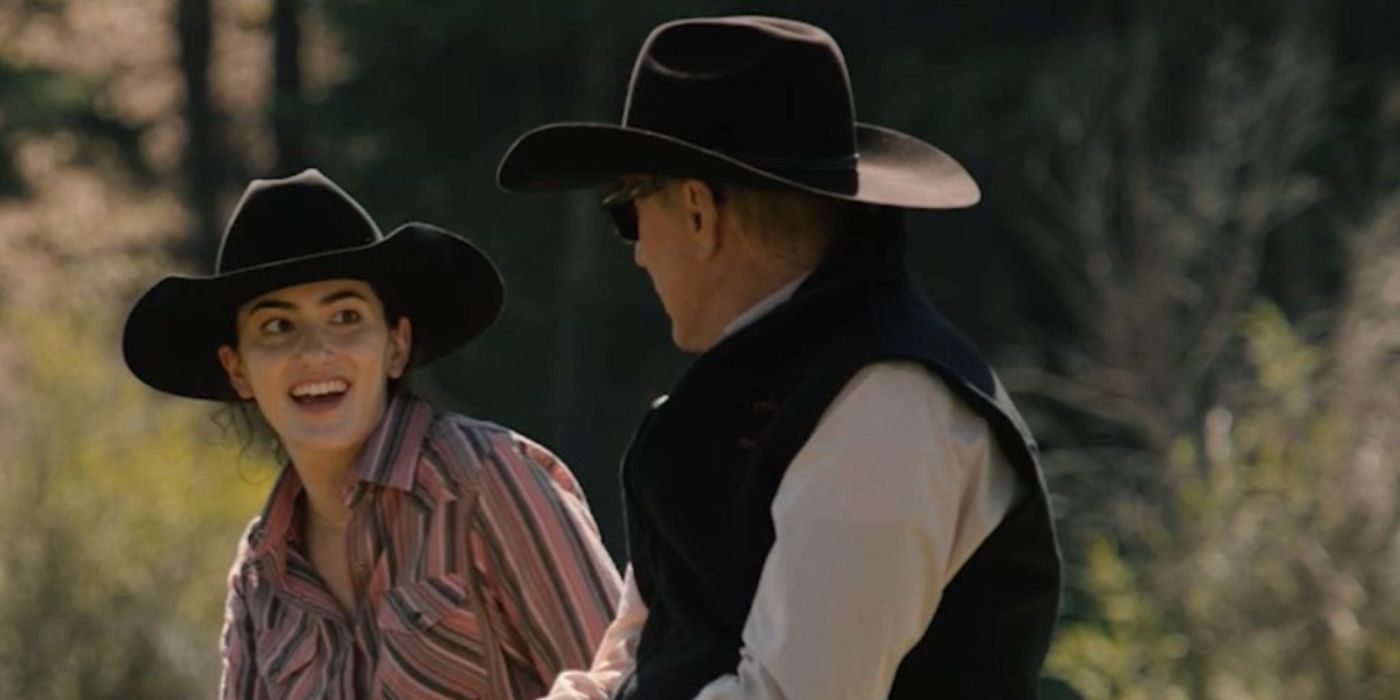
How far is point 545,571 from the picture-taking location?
3.83 m

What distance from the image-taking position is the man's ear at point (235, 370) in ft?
13.3

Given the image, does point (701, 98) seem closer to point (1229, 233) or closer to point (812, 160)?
point (812, 160)

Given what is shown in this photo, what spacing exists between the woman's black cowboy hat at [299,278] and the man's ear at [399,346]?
1cm

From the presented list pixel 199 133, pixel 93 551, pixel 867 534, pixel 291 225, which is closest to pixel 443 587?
pixel 291 225

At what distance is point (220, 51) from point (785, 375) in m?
29.8

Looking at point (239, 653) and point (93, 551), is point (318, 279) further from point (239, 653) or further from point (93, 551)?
point (93, 551)

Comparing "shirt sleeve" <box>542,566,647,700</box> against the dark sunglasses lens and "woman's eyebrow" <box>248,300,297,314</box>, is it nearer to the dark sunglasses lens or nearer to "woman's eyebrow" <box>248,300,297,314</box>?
the dark sunglasses lens

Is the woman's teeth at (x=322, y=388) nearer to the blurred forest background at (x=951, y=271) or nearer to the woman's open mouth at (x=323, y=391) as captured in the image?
the woman's open mouth at (x=323, y=391)

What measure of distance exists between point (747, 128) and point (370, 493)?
1062mm

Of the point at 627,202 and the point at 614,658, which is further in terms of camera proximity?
the point at 614,658

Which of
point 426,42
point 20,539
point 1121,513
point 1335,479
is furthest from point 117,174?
point 1335,479

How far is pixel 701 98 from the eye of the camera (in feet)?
9.91

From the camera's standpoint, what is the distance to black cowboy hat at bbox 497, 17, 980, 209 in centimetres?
295

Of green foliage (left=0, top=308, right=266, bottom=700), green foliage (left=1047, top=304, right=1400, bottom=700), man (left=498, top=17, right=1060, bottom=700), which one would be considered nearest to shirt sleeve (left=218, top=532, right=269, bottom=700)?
man (left=498, top=17, right=1060, bottom=700)
